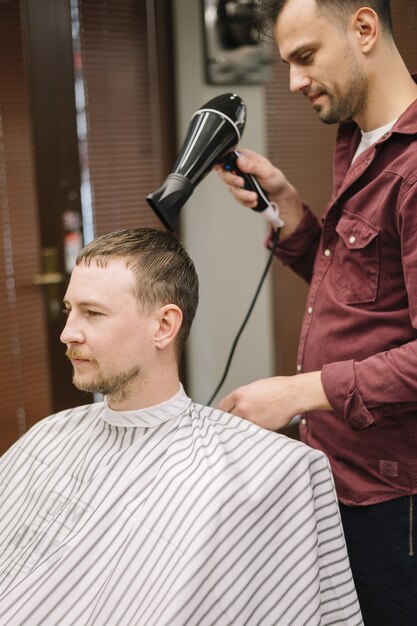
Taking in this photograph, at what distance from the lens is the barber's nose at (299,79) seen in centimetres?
145

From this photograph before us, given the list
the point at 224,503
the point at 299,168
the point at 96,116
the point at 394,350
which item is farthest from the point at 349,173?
the point at 299,168

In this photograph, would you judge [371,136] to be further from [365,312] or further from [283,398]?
[283,398]

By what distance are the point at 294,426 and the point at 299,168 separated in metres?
1.29

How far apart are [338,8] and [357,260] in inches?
18.9

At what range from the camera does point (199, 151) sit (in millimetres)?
1549

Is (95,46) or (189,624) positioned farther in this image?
(95,46)

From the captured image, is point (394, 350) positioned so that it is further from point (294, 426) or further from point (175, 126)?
point (294, 426)

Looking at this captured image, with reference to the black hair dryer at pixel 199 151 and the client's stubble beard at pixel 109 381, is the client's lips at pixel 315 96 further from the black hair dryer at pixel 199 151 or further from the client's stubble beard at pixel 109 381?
the client's stubble beard at pixel 109 381

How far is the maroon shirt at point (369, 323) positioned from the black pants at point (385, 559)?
0.03m

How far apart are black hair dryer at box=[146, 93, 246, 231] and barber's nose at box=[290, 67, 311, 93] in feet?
0.60

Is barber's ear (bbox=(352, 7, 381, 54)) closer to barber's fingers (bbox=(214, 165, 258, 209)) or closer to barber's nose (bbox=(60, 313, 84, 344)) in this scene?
barber's fingers (bbox=(214, 165, 258, 209))

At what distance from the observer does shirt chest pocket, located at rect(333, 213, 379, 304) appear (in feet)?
4.62

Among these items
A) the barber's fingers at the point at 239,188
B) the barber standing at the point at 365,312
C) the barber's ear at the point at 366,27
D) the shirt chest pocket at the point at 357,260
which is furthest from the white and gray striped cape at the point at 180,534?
the barber's ear at the point at 366,27

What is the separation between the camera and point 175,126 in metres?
3.23
